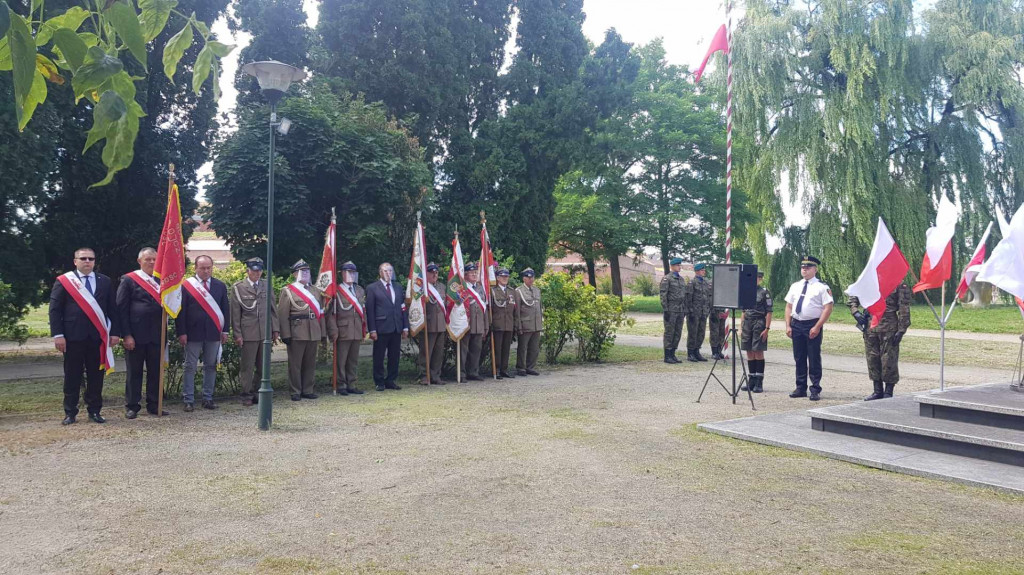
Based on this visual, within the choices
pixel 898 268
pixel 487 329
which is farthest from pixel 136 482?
pixel 898 268

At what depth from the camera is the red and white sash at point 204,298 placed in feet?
28.4

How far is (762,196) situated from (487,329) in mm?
15807

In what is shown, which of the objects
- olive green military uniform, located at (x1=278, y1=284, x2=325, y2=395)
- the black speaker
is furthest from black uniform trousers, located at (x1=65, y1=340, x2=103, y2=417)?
the black speaker

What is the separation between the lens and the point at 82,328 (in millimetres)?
7730

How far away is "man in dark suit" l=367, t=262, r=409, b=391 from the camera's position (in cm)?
1088

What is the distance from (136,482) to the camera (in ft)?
17.9

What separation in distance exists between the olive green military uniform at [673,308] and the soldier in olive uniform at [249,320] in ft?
26.9

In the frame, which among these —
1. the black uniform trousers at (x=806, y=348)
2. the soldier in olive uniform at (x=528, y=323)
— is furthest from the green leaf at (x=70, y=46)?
the soldier in olive uniform at (x=528, y=323)

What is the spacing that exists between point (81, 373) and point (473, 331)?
5.80 m

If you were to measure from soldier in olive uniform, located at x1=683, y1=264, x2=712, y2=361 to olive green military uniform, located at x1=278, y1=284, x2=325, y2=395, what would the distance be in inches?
322

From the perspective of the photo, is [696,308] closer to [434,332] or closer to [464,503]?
[434,332]

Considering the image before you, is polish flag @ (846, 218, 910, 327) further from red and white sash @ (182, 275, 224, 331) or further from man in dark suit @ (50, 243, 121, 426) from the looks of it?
man in dark suit @ (50, 243, 121, 426)

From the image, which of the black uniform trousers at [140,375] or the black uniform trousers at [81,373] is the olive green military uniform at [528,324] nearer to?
the black uniform trousers at [140,375]

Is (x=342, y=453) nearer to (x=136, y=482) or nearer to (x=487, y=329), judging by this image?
(x=136, y=482)
